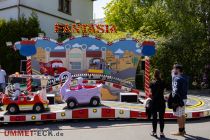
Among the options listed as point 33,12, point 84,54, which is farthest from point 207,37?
point 33,12

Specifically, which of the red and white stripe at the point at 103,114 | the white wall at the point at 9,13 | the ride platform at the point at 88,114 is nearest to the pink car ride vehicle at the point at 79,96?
the ride platform at the point at 88,114

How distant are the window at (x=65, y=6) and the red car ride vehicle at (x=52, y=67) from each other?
12.3 m

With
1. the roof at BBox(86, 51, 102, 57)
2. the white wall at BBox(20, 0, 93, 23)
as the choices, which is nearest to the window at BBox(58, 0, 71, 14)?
the white wall at BBox(20, 0, 93, 23)

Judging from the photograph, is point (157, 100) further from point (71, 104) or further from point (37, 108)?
point (37, 108)

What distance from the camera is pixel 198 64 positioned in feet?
79.9

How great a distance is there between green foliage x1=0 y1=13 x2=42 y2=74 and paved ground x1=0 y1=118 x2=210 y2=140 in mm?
14787

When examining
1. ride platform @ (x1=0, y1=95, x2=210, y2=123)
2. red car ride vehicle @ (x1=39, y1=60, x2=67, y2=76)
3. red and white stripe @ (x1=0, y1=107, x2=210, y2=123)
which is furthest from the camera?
red car ride vehicle @ (x1=39, y1=60, x2=67, y2=76)

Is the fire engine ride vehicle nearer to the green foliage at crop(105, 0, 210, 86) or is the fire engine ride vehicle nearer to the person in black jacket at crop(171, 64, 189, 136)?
the person in black jacket at crop(171, 64, 189, 136)

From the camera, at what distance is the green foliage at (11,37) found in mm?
26328

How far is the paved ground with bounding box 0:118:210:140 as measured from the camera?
10.0 m

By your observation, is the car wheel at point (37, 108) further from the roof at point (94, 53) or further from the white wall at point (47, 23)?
the white wall at point (47, 23)

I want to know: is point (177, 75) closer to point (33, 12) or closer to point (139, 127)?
point (139, 127)

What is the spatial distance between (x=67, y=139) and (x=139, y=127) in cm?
259

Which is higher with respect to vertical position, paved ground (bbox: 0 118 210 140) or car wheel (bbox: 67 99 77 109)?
car wheel (bbox: 67 99 77 109)
